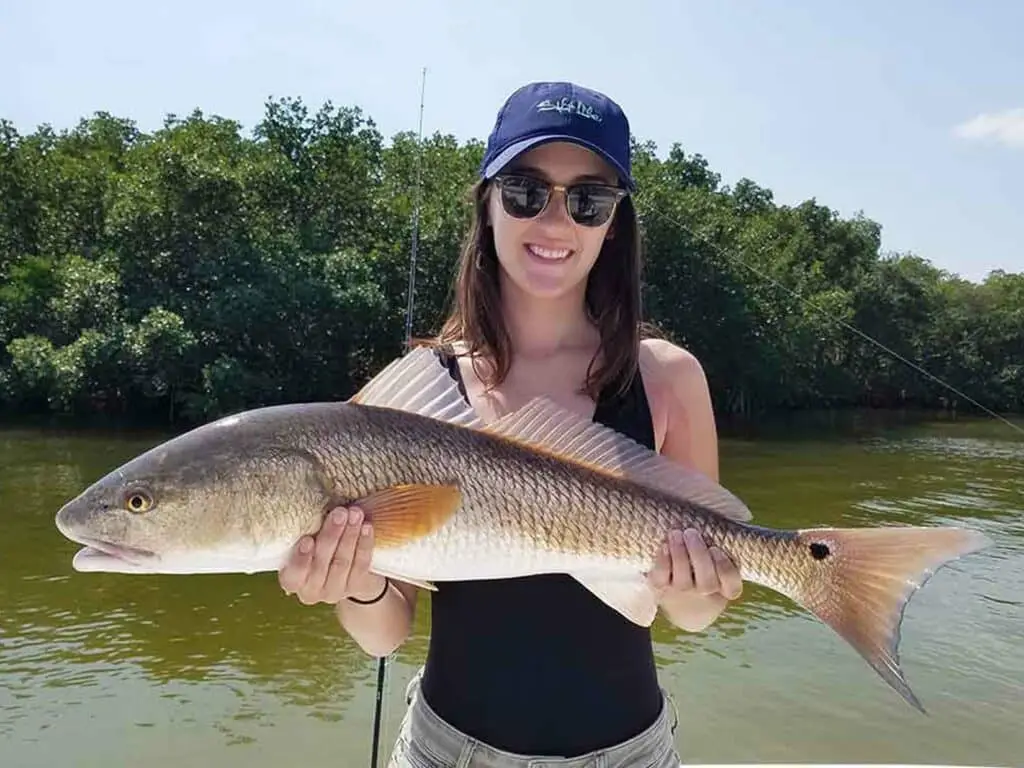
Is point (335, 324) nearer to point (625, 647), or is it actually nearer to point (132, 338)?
point (132, 338)

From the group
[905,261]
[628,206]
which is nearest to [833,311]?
[905,261]

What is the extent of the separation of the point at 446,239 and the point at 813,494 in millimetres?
12650

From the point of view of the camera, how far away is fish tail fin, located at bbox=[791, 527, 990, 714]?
189 cm

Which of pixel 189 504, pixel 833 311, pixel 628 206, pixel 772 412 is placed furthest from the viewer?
pixel 772 412

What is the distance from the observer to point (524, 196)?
2148mm

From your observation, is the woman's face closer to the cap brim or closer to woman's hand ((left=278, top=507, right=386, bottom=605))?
the cap brim

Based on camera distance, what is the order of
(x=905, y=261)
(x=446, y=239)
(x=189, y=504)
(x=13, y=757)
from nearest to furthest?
(x=189, y=504) → (x=13, y=757) → (x=446, y=239) → (x=905, y=261)

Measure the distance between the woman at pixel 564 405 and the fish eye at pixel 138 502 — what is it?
0.99ft

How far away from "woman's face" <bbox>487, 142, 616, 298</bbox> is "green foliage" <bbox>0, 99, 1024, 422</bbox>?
20731mm

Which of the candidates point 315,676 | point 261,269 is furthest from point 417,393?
point 261,269

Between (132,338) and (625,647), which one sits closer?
(625,647)

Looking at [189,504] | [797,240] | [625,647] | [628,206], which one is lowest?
[625,647]

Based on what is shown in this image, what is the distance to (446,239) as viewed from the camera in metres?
25.6

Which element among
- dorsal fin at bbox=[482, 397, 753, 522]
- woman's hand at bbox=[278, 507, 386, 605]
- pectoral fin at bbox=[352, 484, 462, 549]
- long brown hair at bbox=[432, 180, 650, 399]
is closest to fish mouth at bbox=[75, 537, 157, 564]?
woman's hand at bbox=[278, 507, 386, 605]
